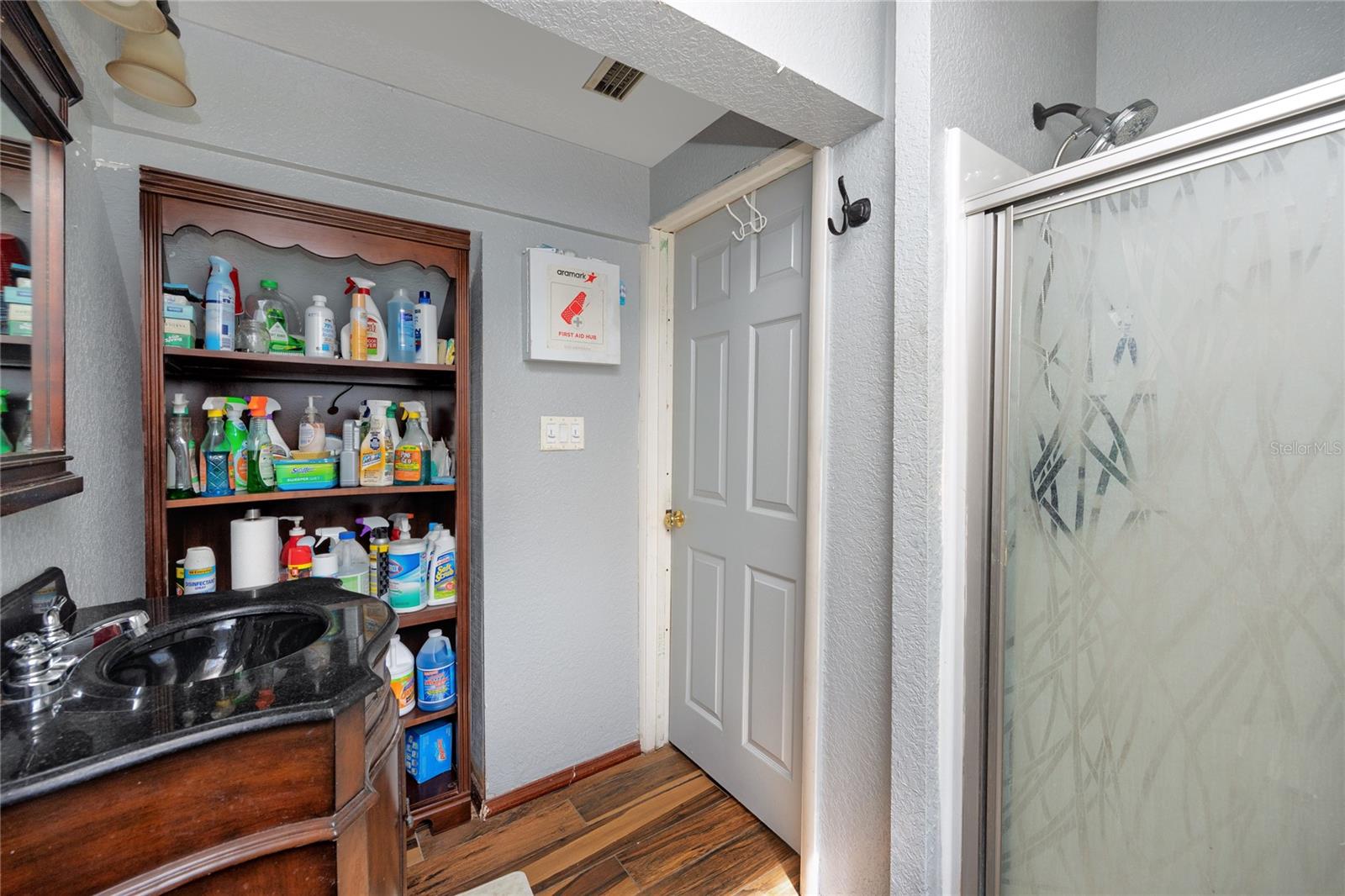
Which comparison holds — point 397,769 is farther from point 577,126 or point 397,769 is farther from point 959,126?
point 577,126

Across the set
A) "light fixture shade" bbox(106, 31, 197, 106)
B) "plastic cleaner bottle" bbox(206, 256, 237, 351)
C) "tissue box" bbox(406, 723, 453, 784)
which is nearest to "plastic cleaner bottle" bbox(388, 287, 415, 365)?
"plastic cleaner bottle" bbox(206, 256, 237, 351)

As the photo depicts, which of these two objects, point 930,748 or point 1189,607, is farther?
point 930,748

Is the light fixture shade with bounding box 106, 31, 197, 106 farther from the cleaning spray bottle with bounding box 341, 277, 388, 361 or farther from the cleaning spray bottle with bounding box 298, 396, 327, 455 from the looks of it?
the cleaning spray bottle with bounding box 298, 396, 327, 455

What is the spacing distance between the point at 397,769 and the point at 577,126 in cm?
186

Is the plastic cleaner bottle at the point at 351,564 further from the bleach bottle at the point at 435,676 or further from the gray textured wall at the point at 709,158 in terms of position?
the gray textured wall at the point at 709,158

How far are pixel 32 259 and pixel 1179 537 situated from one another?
6.08 ft

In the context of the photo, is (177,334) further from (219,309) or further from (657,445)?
(657,445)

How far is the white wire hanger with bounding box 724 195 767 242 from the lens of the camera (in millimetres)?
1705

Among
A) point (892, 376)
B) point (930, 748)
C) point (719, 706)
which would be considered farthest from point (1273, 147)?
point (719, 706)

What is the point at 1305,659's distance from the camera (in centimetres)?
83

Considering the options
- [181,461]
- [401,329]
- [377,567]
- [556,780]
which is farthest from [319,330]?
[556,780]

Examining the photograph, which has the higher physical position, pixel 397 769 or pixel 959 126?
pixel 959 126

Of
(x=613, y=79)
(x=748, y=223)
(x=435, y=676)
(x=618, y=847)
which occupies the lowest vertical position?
(x=618, y=847)

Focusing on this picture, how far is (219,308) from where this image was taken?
1.38m
